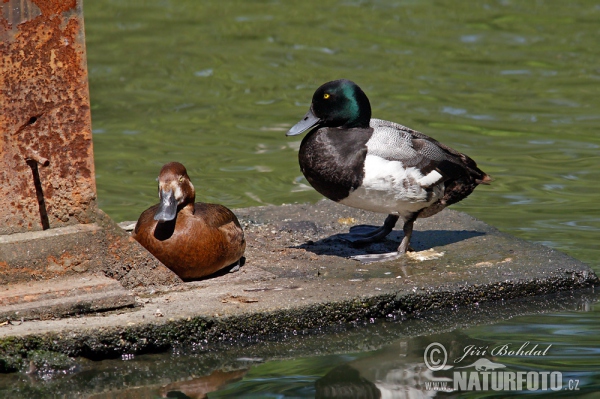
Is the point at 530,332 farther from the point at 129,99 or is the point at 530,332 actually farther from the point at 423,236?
the point at 129,99

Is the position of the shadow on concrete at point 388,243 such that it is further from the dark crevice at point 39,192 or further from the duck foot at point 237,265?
the dark crevice at point 39,192

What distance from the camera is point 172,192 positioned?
539cm

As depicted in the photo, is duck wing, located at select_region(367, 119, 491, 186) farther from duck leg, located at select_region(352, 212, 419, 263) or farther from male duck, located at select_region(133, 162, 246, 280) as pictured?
male duck, located at select_region(133, 162, 246, 280)

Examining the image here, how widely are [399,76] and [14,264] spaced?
746 centimetres

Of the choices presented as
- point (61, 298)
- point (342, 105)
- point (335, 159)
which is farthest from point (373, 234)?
point (61, 298)

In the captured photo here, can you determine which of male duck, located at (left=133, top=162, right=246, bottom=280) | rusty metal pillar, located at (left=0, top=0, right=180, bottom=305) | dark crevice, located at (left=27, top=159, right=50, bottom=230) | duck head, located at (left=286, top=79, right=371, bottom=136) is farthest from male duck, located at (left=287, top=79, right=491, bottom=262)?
dark crevice, located at (left=27, top=159, right=50, bottom=230)

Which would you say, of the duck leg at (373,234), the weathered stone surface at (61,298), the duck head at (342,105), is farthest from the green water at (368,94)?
the duck head at (342,105)

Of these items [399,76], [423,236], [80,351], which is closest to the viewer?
[80,351]

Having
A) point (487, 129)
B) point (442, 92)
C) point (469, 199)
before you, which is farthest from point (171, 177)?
point (442, 92)

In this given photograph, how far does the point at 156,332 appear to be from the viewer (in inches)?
189

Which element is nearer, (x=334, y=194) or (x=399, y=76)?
(x=334, y=194)

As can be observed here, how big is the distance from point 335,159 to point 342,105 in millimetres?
416

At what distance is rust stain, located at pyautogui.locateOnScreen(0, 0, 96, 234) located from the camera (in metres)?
4.74

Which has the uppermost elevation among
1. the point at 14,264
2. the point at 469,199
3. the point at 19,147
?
the point at 19,147
